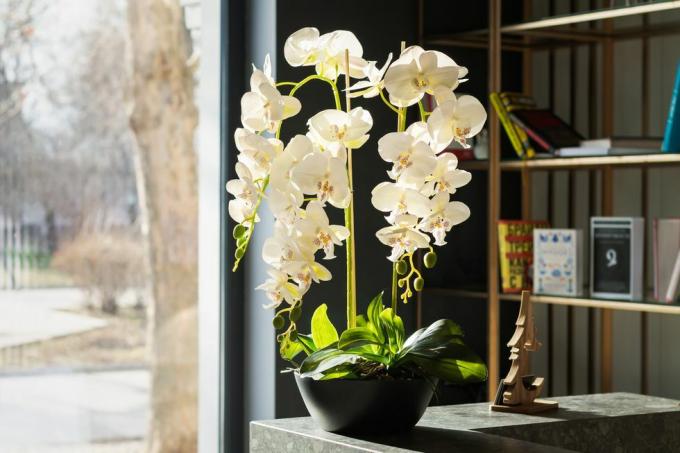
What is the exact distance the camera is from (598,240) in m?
3.74

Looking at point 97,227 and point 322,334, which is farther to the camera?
point 97,227

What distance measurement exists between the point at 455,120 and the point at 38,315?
2387 mm

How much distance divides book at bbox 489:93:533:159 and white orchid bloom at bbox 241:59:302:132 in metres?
2.44

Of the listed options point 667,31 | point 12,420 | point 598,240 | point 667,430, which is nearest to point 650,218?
point 598,240

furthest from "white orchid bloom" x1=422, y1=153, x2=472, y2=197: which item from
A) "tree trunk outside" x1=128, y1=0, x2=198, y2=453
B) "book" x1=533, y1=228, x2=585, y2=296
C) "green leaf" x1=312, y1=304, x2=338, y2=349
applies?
"tree trunk outside" x1=128, y1=0, x2=198, y2=453

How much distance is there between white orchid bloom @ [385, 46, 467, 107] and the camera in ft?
5.02

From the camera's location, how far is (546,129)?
3910mm

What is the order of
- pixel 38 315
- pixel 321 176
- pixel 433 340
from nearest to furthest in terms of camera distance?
pixel 321 176 → pixel 433 340 → pixel 38 315

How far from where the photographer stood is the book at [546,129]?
3865 millimetres

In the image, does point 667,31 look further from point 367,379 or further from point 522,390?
point 367,379

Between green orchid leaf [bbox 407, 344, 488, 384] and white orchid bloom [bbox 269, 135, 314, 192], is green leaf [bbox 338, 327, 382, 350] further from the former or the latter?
white orchid bloom [bbox 269, 135, 314, 192]

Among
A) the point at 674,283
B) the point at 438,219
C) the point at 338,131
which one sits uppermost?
the point at 338,131

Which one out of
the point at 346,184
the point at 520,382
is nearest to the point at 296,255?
the point at 346,184

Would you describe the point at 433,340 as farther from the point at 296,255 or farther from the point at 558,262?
the point at 558,262
